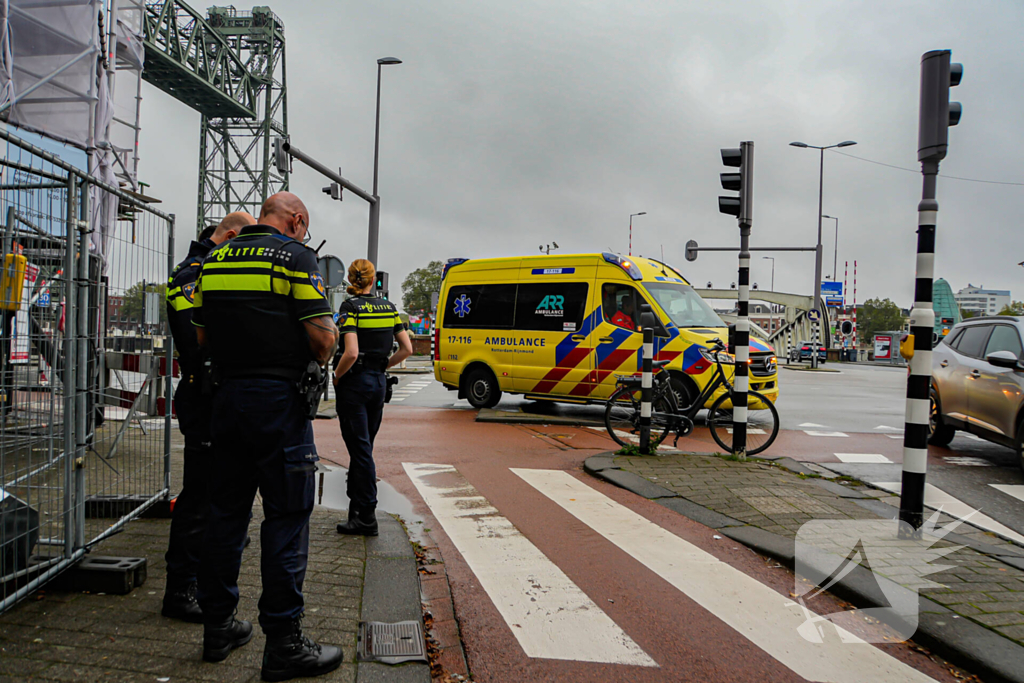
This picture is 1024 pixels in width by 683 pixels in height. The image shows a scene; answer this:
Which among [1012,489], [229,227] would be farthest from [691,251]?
[229,227]

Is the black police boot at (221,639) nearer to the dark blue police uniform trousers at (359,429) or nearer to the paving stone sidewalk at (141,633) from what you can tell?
the paving stone sidewalk at (141,633)

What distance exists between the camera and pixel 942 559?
4145mm

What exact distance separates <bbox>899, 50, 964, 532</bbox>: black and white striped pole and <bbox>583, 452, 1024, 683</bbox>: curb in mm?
627

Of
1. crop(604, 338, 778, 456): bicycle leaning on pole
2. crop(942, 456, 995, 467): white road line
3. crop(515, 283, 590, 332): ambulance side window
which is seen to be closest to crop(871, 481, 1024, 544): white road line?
crop(942, 456, 995, 467): white road line

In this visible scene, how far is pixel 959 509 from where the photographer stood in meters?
5.75

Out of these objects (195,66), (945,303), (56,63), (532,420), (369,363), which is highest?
(195,66)

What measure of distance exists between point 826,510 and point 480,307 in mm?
8463

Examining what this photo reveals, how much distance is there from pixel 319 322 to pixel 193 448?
43.8 inches

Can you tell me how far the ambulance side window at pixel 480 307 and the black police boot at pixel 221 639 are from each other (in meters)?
9.85

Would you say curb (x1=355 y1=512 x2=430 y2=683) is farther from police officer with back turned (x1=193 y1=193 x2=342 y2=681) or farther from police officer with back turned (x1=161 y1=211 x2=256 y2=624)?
police officer with back turned (x1=161 y1=211 x2=256 y2=624)

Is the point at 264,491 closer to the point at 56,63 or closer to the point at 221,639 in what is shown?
the point at 221,639

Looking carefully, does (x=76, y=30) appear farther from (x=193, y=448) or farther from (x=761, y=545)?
(x=761, y=545)

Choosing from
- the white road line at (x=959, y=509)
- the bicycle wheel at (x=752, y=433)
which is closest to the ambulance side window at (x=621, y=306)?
the bicycle wheel at (x=752, y=433)

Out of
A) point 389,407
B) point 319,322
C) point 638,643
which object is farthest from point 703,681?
point 389,407
